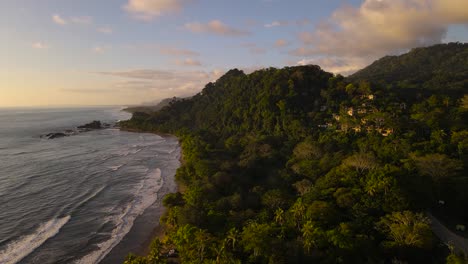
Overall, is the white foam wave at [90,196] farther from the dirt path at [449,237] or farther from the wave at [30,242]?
the dirt path at [449,237]

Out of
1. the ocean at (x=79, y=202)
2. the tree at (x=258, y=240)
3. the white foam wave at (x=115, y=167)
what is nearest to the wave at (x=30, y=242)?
the ocean at (x=79, y=202)

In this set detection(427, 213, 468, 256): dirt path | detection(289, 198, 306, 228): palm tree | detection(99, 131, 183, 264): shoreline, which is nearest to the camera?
detection(427, 213, 468, 256): dirt path

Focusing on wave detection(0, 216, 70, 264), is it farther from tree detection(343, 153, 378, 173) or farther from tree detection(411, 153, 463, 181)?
tree detection(411, 153, 463, 181)

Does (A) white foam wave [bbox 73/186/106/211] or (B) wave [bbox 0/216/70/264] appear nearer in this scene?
(B) wave [bbox 0/216/70/264]

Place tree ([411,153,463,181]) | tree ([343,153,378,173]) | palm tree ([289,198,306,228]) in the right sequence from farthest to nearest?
1. tree ([343,153,378,173])
2. tree ([411,153,463,181])
3. palm tree ([289,198,306,228])

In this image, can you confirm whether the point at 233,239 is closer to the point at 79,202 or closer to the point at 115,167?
the point at 79,202

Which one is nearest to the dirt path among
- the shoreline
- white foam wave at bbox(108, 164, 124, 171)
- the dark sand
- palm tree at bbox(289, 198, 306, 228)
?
palm tree at bbox(289, 198, 306, 228)
